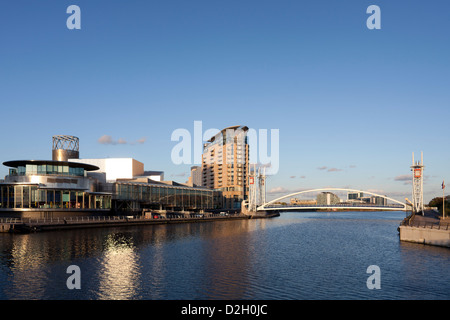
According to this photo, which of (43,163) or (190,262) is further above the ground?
(43,163)

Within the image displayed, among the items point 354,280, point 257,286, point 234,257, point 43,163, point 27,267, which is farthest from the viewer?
point 43,163

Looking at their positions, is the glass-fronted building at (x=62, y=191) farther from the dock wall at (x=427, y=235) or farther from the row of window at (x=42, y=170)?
the dock wall at (x=427, y=235)

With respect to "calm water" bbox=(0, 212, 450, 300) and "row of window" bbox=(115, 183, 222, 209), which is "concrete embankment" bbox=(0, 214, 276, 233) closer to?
"calm water" bbox=(0, 212, 450, 300)

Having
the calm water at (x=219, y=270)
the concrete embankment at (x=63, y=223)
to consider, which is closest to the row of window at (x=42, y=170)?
the concrete embankment at (x=63, y=223)

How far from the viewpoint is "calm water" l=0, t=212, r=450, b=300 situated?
3083cm

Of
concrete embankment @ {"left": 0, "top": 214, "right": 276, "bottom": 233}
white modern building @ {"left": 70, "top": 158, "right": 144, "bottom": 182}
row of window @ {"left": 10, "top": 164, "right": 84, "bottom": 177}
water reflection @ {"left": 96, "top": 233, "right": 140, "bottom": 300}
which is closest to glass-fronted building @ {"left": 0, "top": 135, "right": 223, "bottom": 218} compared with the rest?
row of window @ {"left": 10, "top": 164, "right": 84, "bottom": 177}

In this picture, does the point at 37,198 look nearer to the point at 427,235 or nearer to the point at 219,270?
the point at 219,270

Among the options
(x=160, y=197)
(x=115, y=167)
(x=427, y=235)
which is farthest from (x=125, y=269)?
(x=115, y=167)

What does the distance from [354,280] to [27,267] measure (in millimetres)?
32448

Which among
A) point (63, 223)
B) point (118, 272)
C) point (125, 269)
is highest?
point (118, 272)

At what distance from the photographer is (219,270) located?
3975cm

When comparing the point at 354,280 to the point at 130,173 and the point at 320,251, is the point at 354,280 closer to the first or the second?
the point at 320,251
